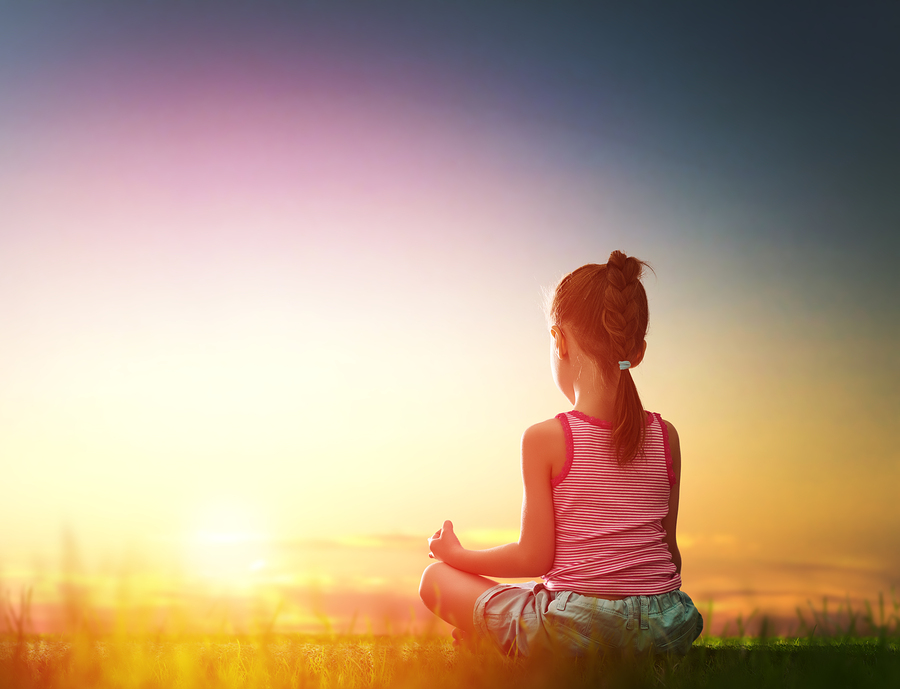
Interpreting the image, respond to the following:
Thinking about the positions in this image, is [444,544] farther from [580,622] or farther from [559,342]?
[559,342]

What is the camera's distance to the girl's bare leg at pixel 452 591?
300 centimetres

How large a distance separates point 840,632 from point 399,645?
1.74m

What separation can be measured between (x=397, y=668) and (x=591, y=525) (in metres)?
0.91

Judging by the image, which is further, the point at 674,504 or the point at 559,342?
the point at 674,504

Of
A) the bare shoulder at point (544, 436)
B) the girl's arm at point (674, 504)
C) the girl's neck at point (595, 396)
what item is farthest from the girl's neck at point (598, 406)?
the girl's arm at point (674, 504)

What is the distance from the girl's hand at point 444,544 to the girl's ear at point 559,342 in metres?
0.89

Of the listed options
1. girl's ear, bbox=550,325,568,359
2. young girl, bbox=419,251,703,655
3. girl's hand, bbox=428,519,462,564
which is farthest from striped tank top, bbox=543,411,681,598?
girl's hand, bbox=428,519,462,564

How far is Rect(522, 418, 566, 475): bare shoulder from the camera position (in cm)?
288

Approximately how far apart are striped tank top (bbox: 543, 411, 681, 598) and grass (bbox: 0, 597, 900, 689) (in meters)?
0.28

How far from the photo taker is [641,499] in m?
2.93

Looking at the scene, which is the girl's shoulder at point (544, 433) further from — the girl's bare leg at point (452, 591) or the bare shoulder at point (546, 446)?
the girl's bare leg at point (452, 591)

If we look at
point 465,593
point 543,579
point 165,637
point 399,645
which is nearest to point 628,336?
point 543,579

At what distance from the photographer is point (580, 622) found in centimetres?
274

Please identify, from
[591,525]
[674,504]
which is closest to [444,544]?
[591,525]
